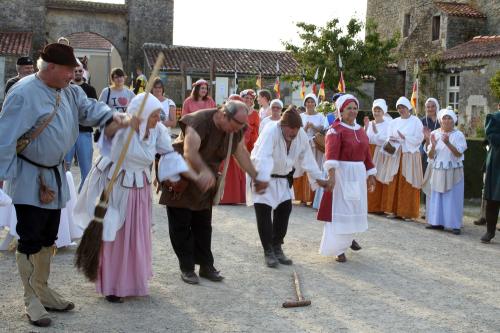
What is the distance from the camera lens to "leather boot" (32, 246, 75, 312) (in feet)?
16.7

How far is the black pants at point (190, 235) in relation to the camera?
6293 millimetres

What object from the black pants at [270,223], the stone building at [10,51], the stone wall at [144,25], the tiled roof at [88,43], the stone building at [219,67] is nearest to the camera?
the black pants at [270,223]

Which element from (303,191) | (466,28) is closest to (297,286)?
(303,191)

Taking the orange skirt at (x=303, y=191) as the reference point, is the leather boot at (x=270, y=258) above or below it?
below

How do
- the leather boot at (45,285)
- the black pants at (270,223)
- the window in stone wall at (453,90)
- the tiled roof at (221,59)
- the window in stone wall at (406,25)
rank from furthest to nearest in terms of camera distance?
the tiled roof at (221,59), the window in stone wall at (406,25), the window in stone wall at (453,90), the black pants at (270,223), the leather boot at (45,285)

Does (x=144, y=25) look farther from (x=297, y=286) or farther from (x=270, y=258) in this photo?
(x=297, y=286)

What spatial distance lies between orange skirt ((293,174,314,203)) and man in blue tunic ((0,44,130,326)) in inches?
267

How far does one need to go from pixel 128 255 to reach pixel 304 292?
1.63 m

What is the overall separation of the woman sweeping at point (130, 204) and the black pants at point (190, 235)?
2.03 feet

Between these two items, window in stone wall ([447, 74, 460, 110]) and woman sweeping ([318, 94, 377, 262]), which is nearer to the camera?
woman sweeping ([318, 94, 377, 262])

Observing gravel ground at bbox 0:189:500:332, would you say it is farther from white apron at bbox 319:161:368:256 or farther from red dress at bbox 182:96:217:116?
red dress at bbox 182:96:217:116

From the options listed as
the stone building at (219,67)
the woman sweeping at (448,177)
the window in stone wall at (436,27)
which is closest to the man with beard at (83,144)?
the woman sweeping at (448,177)

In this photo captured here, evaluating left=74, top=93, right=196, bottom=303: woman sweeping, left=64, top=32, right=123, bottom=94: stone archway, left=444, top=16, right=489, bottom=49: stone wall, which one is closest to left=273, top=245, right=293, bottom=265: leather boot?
left=74, top=93, right=196, bottom=303: woman sweeping

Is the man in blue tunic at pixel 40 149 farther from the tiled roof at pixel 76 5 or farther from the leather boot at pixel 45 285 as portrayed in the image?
the tiled roof at pixel 76 5
